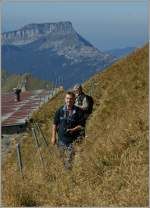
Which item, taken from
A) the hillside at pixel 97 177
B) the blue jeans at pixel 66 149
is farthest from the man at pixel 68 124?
the hillside at pixel 97 177

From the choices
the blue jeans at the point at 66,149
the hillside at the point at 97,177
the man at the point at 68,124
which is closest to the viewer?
the hillside at the point at 97,177

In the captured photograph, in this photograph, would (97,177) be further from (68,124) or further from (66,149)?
(68,124)

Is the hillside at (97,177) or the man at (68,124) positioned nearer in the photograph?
the hillside at (97,177)

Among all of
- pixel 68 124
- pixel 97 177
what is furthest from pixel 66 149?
pixel 97 177

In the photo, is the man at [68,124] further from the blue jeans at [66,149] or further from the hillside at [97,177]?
the hillside at [97,177]

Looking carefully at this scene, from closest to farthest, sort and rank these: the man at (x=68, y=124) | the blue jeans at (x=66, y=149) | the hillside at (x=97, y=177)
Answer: the hillside at (x=97, y=177)
the blue jeans at (x=66, y=149)
the man at (x=68, y=124)

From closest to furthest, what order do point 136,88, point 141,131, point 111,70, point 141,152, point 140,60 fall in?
point 141,152
point 141,131
point 136,88
point 140,60
point 111,70

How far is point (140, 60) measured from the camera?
25.1 meters

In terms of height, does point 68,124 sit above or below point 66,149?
above

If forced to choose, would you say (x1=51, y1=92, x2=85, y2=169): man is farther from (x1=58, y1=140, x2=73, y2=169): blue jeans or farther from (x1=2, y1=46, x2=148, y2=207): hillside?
(x1=2, y1=46, x2=148, y2=207): hillside

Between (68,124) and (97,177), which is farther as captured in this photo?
(68,124)

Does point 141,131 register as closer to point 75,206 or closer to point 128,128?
point 128,128

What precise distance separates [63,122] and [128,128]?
1.21 m

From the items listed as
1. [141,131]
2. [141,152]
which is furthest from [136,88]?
[141,152]
